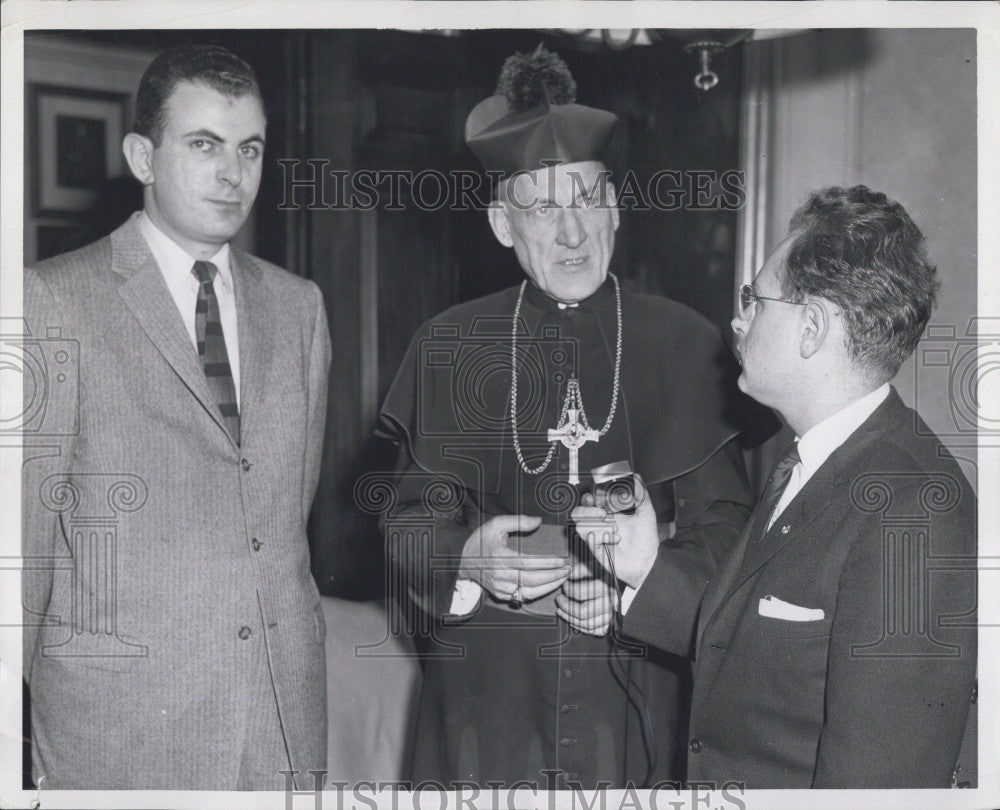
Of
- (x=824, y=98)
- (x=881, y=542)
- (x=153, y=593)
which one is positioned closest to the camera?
(x=881, y=542)

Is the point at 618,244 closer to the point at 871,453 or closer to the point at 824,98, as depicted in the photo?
the point at 824,98

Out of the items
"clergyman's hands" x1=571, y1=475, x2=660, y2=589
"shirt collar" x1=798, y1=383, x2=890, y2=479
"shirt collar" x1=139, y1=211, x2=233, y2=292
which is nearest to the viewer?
"shirt collar" x1=798, y1=383, x2=890, y2=479

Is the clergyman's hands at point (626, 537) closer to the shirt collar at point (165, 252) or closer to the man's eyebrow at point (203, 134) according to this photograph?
the shirt collar at point (165, 252)

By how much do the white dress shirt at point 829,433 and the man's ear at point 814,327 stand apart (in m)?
0.11

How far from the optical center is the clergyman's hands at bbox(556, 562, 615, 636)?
1.89 metres

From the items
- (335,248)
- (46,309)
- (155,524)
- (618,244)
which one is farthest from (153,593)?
(618,244)

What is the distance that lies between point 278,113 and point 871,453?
134 cm

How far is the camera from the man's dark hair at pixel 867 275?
1614mm

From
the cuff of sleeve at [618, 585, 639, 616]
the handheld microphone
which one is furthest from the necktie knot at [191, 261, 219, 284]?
the cuff of sleeve at [618, 585, 639, 616]

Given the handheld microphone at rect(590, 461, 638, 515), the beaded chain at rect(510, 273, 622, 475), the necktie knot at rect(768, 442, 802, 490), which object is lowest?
the handheld microphone at rect(590, 461, 638, 515)

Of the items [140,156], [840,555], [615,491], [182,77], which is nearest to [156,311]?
[140,156]

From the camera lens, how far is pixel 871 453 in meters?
1.59

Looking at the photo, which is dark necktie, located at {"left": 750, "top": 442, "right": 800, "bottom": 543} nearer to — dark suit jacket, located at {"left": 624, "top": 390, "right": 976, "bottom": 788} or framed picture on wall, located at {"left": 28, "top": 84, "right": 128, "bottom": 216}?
dark suit jacket, located at {"left": 624, "top": 390, "right": 976, "bottom": 788}

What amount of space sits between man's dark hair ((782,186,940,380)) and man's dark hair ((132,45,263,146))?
3.62 feet
